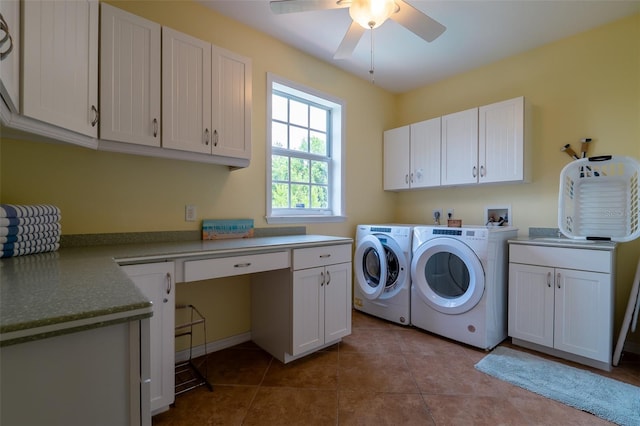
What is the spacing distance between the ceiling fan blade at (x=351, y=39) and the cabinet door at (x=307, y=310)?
1.57 m

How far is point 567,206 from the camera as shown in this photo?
2377mm

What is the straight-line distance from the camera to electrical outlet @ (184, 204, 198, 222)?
2.10 meters

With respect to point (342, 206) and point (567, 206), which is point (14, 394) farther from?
point (567, 206)

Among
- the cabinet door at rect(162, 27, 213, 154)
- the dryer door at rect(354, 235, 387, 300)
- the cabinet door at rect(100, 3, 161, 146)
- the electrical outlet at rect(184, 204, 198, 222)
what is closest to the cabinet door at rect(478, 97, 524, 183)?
the dryer door at rect(354, 235, 387, 300)

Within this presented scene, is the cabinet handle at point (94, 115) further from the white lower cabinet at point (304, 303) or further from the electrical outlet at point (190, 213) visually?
the white lower cabinet at point (304, 303)

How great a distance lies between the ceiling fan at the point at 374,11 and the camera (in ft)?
4.91

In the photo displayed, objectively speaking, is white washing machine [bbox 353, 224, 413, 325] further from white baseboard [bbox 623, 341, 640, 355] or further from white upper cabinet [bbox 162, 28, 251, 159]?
white baseboard [bbox 623, 341, 640, 355]

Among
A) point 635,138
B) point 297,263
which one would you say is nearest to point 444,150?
point 635,138

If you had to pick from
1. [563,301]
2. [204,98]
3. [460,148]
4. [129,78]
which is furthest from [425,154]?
[129,78]

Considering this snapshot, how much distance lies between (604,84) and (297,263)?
286cm

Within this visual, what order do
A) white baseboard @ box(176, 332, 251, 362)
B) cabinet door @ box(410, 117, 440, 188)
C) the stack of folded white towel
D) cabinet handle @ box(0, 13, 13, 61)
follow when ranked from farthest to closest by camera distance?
cabinet door @ box(410, 117, 440, 188)
white baseboard @ box(176, 332, 251, 362)
the stack of folded white towel
cabinet handle @ box(0, 13, 13, 61)

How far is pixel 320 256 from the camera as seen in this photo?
7.00 ft

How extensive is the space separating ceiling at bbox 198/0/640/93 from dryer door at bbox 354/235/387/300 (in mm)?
1805

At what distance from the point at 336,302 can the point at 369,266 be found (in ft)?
2.97
